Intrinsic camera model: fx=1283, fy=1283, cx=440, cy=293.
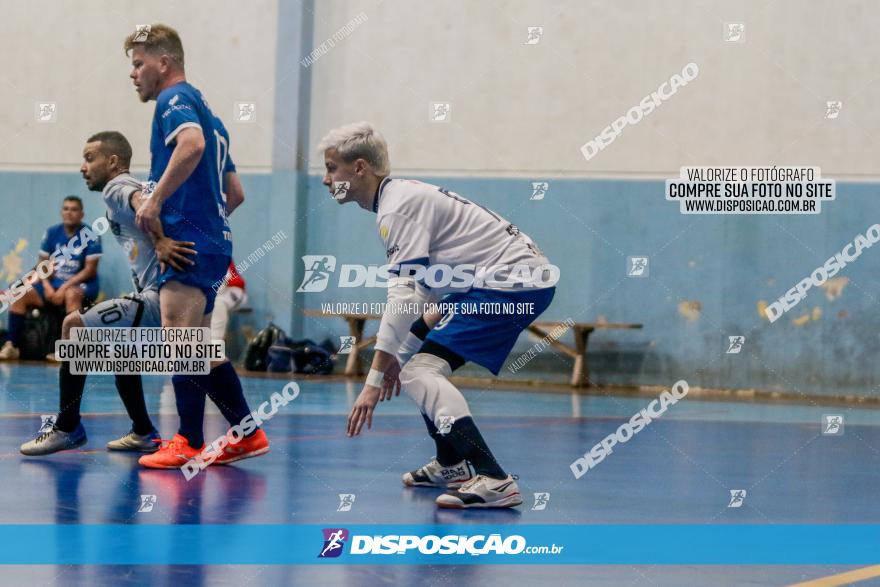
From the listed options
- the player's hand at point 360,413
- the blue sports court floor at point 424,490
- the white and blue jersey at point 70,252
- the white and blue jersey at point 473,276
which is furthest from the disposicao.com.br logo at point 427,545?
the white and blue jersey at point 70,252

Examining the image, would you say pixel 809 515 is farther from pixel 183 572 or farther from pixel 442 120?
pixel 442 120

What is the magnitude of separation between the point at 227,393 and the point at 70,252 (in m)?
10.5

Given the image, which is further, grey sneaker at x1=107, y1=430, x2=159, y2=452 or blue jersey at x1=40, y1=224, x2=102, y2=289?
blue jersey at x1=40, y1=224, x2=102, y2=289

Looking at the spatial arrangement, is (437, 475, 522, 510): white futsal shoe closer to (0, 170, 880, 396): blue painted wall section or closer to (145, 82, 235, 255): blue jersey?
(145, 82, 235, 255): blue jersey

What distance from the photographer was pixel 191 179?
21.8 feet

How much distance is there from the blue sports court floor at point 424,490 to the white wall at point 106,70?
6857 mm

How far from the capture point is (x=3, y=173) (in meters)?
17.9

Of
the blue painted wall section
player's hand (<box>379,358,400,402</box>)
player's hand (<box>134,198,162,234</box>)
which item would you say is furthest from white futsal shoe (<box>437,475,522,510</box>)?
the blue painted wall section

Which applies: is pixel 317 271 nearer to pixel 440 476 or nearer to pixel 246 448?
pixel 246 448

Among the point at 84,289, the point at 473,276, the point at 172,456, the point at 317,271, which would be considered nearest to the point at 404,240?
the point at 473,276

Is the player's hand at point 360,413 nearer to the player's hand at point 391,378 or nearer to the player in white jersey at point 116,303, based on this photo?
the player's hand at point 391,378

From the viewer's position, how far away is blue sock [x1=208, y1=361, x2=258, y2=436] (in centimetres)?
689

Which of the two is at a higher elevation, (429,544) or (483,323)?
(483,323)

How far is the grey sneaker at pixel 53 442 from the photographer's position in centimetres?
698
